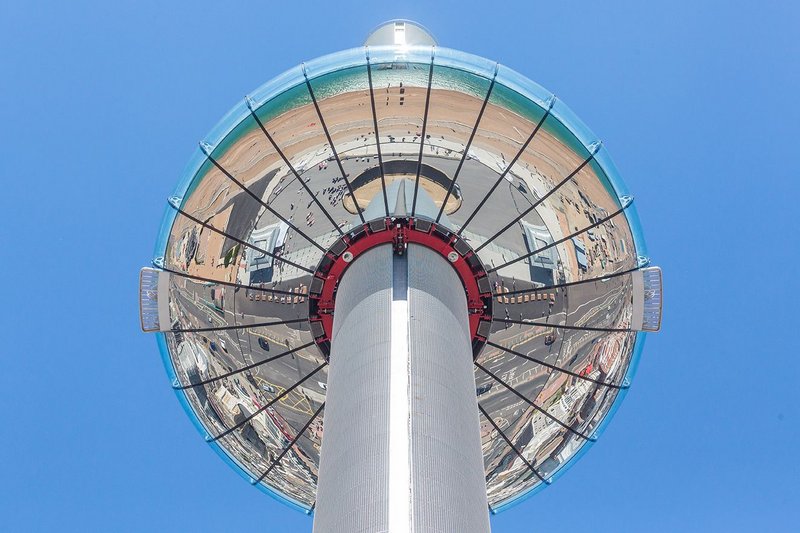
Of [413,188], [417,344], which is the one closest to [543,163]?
[413,188]

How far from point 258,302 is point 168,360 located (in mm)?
2640

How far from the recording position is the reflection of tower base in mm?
10758

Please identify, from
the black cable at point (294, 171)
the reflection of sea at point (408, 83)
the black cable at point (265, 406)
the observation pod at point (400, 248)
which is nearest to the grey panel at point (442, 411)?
the observation pod at point (400, 248)

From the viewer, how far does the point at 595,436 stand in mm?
20766

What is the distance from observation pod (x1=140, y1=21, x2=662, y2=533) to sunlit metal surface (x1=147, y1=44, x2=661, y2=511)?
3cm

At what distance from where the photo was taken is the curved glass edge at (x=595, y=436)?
19672 mm

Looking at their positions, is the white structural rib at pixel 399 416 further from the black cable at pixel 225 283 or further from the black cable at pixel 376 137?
the black cable at pixel 225 283

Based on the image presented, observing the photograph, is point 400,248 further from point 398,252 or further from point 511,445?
point 511,445

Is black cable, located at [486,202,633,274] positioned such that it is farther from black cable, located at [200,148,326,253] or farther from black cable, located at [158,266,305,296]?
black cable, located at [158,266,305,296]

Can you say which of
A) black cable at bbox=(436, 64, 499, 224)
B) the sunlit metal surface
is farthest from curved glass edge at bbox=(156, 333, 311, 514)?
black cable at bbox=(436, 64, 499, 224)

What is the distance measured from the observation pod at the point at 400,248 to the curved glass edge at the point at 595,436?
68mm

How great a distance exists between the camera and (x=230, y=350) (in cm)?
1931

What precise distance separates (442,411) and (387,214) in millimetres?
5431

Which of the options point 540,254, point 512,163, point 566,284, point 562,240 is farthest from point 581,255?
point 512,163
